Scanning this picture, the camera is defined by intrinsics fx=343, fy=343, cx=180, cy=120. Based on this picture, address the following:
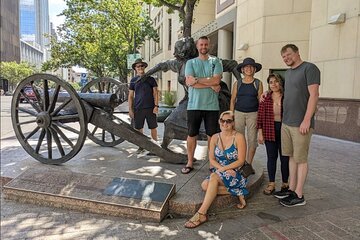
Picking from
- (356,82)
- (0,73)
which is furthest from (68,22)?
(0,73)

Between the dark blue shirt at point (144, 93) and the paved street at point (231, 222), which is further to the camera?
the dark blue shirt at point (144, 93)

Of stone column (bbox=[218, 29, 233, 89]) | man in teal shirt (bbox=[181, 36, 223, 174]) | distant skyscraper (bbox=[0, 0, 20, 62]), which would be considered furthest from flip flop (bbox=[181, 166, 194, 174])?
distant skyscraper (bbox=[0, 0, 20, 62])

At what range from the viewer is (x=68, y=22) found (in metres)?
25.4

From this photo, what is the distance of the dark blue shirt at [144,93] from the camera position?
5.84 metres

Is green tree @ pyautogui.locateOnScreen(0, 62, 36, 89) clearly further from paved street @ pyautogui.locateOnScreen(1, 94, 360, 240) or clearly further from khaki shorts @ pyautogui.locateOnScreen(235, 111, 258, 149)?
khaki shorts @ pyautogui.locateOnScreen(235, 111, 258, 149)

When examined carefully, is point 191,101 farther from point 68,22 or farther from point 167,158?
point 68,22

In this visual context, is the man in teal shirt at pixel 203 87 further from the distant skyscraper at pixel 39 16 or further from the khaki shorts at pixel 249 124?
the distant skyscraper at pixel 39 16

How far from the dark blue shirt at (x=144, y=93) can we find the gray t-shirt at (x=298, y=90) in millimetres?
2645

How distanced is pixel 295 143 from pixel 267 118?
496 millimetres

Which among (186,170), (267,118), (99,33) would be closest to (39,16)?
(99,33)

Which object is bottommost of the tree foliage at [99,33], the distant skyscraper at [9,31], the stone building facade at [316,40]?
the stone building facade at [316,40]

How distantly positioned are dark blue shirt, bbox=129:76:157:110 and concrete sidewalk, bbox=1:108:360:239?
1003 millimetres

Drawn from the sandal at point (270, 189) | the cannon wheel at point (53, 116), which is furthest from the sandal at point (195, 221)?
the cannon wheel at point (53, 116)

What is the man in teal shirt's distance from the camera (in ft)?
14.0
